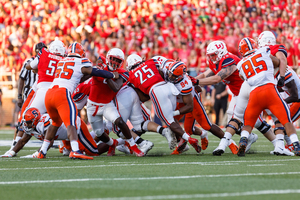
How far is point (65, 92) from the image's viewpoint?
670 cm

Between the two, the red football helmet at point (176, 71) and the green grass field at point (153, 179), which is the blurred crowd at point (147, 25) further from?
the green grass field at point (153, 179)

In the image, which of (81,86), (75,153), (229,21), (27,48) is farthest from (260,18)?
(75,153)

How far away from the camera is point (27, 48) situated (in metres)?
18.6

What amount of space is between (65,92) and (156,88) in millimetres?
1510

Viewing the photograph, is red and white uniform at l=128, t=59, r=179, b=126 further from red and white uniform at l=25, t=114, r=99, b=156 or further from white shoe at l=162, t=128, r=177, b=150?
red and white uniform at l=25, t=114, r=99, b=156

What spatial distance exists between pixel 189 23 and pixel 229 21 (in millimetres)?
1669

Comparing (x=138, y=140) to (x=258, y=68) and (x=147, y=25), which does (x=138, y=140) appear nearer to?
(x=258, y=68)

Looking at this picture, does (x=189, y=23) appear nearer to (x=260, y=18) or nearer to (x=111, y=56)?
(x=260, y=18)

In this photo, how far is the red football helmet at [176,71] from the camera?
292 inches

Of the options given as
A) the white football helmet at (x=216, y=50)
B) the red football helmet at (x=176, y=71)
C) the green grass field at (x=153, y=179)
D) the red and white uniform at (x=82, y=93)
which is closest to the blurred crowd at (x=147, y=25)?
the white football helmet at (x=216, y=50)

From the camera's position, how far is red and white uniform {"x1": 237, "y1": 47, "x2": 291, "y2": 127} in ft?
21.4

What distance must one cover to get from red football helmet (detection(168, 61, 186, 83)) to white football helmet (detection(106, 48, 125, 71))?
810mm

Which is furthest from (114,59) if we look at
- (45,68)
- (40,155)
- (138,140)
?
(40,155)

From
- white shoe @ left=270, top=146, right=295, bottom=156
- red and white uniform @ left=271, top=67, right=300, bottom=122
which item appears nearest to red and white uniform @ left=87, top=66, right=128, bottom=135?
white shoe @ left=270, top=146, right=295, bottom=156
